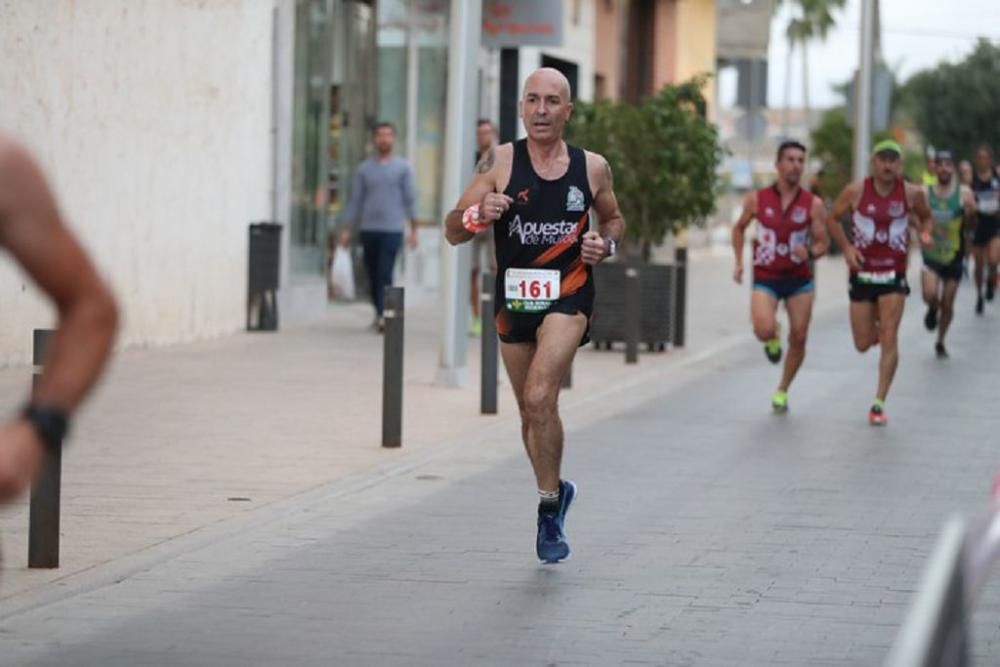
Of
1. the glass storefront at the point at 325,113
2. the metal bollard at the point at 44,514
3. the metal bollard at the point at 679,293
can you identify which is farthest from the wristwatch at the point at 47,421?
the glass storefront at the point at 325,113

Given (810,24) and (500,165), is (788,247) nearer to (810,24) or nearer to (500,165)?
(500,165)

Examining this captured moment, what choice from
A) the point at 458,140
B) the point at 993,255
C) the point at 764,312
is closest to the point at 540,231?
the point at 764,312

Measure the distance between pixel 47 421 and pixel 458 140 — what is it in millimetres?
13397

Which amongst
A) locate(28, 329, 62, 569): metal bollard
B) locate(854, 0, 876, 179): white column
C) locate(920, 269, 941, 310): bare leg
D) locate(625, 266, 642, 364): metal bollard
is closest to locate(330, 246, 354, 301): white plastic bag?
locate(625, 266, 642, 364): metal bollard

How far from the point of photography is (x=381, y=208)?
74.0ft

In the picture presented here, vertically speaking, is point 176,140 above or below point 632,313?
above

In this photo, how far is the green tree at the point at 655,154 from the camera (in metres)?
22.9

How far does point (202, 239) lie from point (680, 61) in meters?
29.1

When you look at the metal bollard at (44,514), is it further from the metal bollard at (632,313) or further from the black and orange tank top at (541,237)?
the metal bollard at (632,313)

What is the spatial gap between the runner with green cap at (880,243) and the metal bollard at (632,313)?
3.83m

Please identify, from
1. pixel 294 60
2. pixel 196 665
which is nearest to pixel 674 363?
pixel 294 60

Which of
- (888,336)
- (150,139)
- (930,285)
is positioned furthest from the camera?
(930,285)

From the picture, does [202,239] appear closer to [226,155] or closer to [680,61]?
[226,155]

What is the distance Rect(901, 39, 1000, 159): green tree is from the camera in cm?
7812
